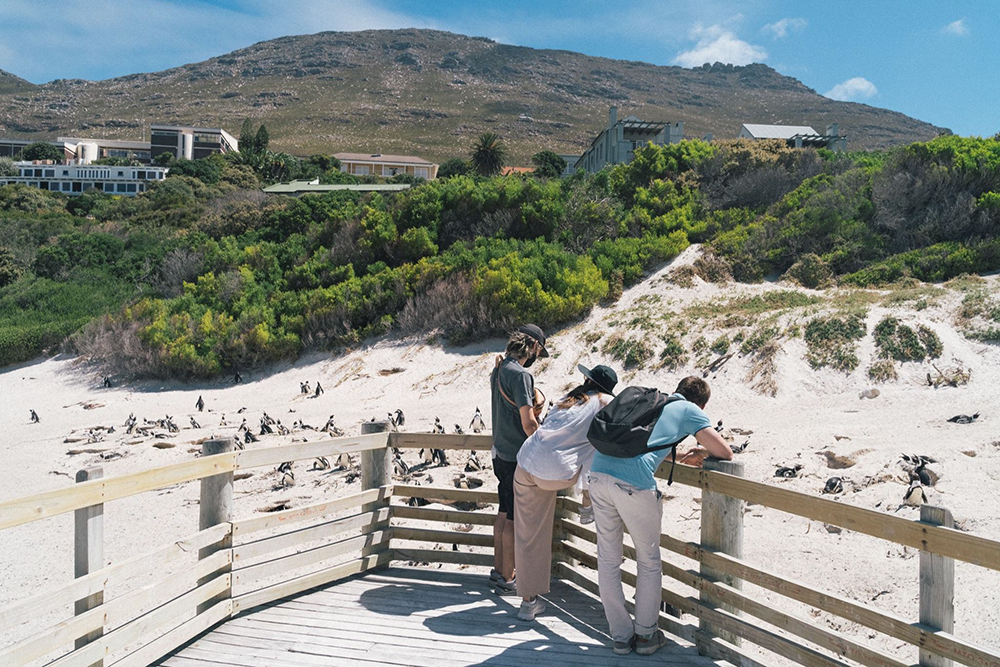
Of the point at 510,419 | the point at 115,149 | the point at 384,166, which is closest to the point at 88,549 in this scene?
the point at 510,419

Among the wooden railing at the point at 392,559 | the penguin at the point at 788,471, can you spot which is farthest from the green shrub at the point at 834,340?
the wooden railing at the point at 392,559

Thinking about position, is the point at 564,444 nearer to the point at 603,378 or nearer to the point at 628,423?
the point at 603,378

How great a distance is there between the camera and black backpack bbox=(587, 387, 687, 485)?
13.1 ft

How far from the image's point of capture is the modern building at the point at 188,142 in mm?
97562

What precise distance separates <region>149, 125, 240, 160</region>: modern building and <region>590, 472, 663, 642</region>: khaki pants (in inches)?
4035

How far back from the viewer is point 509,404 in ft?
16.5

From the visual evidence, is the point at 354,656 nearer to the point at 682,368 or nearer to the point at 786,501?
the point at 786,501

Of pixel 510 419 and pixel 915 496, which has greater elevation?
pixel 510 419

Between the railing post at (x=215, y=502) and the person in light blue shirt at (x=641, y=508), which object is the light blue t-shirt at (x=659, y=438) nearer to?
the person in light blue shirt at (x=641, y=508)

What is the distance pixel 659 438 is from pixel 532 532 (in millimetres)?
1273

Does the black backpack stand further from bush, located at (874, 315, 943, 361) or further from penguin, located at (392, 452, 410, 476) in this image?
bush, located at (874, 315, 943, 361)

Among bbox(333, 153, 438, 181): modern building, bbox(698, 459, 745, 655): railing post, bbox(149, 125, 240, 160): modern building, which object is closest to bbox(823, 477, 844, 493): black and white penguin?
bbox(698, 459, 745, 655): railing post

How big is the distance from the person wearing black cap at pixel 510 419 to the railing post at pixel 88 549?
8.04 ft

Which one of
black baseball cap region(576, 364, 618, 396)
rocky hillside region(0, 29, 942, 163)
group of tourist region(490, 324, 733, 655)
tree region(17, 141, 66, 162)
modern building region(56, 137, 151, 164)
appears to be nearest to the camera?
group of tourist region(490, 324, 733, 655)
